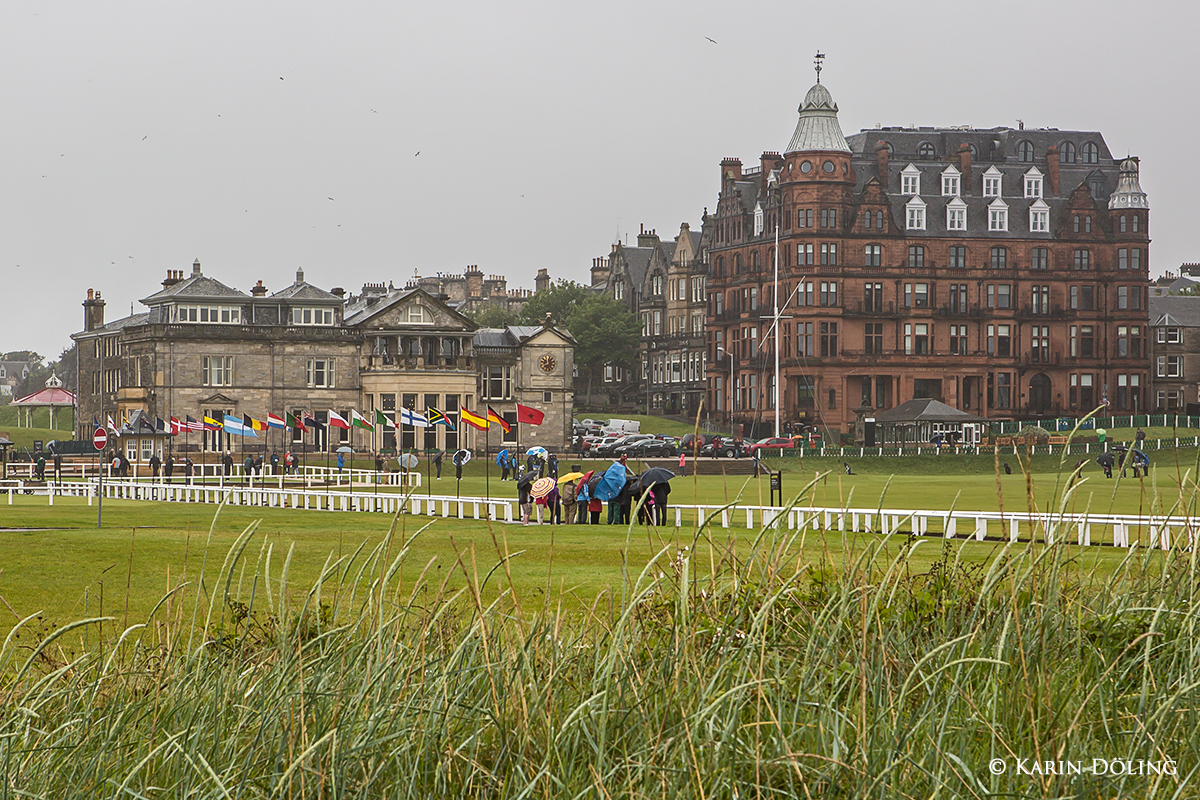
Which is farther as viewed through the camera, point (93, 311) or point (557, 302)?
point (557, 302)

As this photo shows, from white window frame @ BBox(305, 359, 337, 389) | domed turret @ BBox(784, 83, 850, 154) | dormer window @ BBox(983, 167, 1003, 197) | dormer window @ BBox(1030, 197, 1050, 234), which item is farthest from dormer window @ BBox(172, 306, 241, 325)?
dormer window @ BBox(1030, 197, 1050, 234)

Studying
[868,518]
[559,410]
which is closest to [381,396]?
[559,410]

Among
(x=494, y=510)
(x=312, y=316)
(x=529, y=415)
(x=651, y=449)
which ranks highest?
(x=312, y=316)

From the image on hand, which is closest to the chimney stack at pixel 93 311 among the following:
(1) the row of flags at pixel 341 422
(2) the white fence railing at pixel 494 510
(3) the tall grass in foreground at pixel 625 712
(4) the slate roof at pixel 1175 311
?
(1) the row of flags at pixel 341 422

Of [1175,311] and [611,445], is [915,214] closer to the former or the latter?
[1175,311]

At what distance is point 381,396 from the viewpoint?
3529 inches

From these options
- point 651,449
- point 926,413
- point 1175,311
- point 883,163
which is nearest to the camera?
point 651,449

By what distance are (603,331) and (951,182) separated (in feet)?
113

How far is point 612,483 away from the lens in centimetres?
3017

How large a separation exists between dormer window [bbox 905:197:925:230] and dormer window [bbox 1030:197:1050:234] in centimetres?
788

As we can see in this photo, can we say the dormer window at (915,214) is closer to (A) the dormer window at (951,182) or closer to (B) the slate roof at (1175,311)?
(A) the dormer window at (951,182)

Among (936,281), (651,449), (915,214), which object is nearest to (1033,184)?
(915,214)

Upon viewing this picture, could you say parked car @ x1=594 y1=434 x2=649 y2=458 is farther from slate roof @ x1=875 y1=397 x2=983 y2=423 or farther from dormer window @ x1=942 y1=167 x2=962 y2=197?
dormer window @ x1=942 y1=167 x2=962 y2=197

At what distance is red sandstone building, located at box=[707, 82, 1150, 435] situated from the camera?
3868 inches
